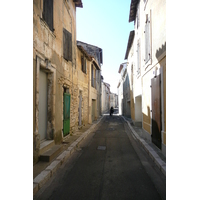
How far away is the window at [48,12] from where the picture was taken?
4.95 metres

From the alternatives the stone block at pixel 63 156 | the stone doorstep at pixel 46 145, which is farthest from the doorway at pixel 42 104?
the stone block at pixel 63 156

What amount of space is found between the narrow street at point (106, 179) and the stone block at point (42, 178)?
91mm

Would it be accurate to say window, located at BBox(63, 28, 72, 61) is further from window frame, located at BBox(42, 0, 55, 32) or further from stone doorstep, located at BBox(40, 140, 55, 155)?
stone doorstep, located at BBox(40, 140, 55, 155)

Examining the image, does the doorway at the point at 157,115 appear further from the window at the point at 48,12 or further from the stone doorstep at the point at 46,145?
the window at the point at 48,12

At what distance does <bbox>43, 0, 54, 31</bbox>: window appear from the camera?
4945 millimetres

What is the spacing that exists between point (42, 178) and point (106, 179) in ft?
4.70

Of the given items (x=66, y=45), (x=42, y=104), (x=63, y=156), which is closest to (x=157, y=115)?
(x=63, y=156)

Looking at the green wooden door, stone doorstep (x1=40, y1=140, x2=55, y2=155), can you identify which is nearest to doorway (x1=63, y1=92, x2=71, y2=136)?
the green wooden door

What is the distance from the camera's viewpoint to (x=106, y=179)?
11.3 feet

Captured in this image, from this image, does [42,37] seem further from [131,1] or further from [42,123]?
[131,1]

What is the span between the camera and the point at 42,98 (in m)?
5.23
